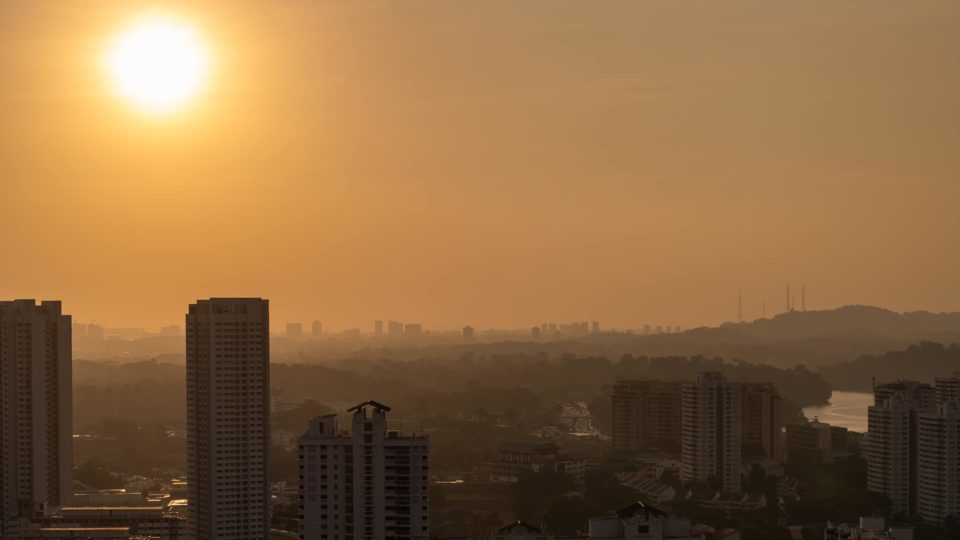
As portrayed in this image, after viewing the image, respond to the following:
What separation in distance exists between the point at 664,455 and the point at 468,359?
27751mm

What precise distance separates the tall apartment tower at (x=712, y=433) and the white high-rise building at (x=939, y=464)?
2715 mm

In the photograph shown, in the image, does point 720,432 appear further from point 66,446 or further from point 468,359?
point 468,359

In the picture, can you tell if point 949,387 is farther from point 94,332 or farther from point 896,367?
point 94,332

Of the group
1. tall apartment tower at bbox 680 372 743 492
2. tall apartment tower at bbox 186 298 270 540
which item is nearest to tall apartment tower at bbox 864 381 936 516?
tall apartment tower at bbox 680 372 743 492

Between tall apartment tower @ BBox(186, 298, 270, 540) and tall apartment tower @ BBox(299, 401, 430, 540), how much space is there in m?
5.08

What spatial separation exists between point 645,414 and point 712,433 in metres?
5.02

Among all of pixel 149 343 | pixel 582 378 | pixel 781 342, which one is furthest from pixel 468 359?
pixel 149 343

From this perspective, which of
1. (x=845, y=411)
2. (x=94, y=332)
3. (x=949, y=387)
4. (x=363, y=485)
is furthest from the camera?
(x=94, y=332)

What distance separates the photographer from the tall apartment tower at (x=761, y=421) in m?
23.4

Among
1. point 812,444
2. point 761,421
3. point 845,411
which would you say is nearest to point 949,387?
point 812,444

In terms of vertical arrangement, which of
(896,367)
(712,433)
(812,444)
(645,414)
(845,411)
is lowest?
(845,411)

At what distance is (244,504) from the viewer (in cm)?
1549

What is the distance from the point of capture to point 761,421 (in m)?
23.7

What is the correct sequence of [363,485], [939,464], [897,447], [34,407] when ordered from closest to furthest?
1. [363,485]
2. [34,407]
3. [939,464]
4. [897,447]
